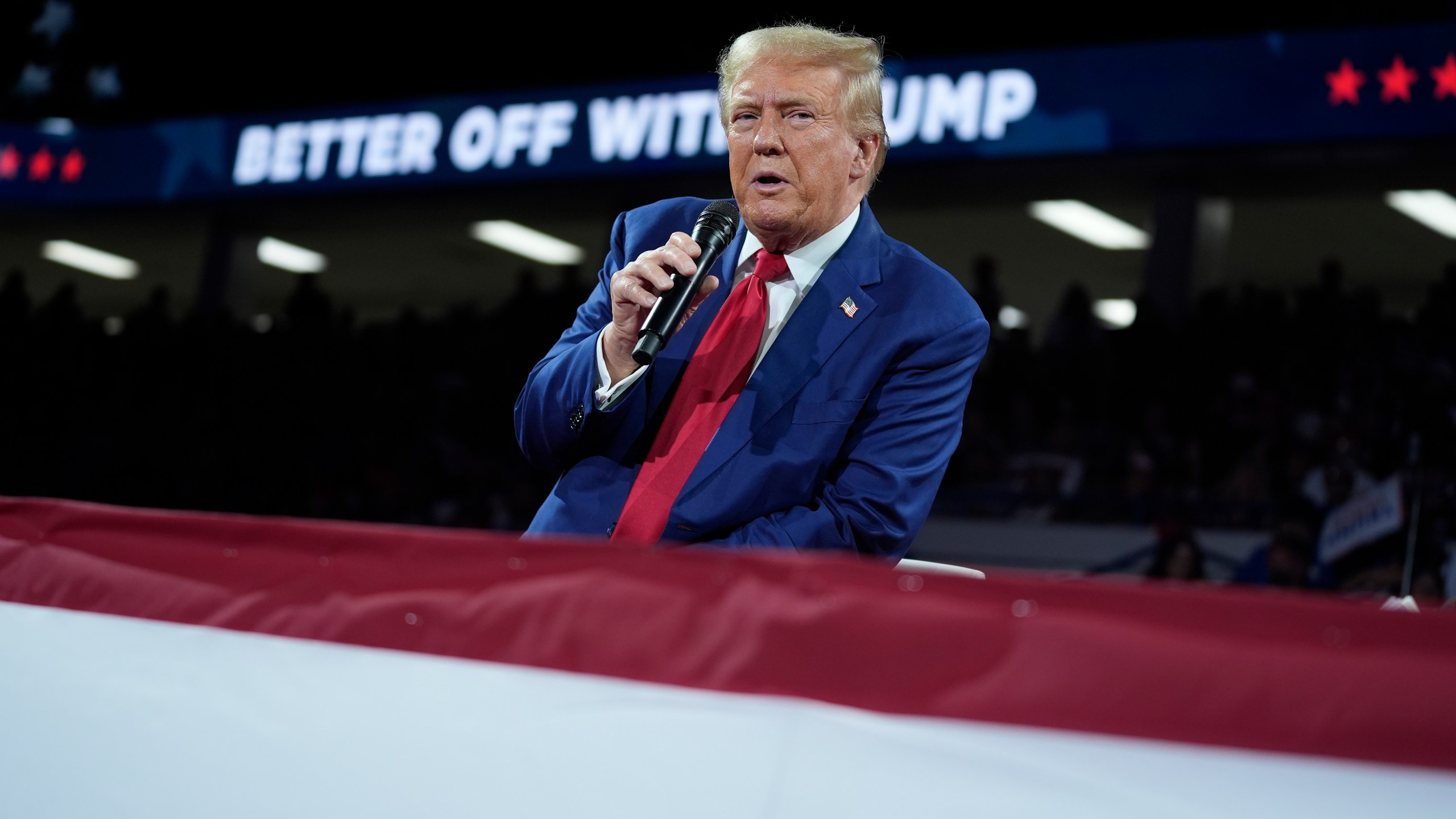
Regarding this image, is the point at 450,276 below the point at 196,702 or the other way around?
the other way around

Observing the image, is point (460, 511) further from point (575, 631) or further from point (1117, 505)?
point (575, 631)

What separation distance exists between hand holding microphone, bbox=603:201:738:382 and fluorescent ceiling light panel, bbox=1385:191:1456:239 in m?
6.76

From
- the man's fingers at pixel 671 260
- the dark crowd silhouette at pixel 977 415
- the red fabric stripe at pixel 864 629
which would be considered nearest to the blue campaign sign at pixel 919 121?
the dark crowd silhouette at pixel 977 415

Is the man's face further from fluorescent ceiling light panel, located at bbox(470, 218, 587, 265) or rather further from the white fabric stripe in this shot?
fluorescent ceiling light panel, located at bbox(470, 218, 587, 265)

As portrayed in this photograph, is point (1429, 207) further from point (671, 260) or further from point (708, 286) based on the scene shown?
point (671, 260)

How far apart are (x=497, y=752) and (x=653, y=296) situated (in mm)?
549

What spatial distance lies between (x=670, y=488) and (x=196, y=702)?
610 mm

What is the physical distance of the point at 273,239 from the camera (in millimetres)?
10555

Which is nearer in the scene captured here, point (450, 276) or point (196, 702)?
point (196, 702)

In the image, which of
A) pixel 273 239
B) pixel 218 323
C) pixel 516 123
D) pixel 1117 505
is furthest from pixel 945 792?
pixel 273 239

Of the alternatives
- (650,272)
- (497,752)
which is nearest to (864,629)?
(497,752)

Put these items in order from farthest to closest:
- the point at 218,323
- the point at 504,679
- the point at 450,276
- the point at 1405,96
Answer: the point at 450,276 < the point at 218,323 < the point at 1405,96 < the point at 504,679

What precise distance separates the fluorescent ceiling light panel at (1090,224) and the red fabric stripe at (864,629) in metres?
7.07

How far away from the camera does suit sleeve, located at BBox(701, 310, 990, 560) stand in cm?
138
